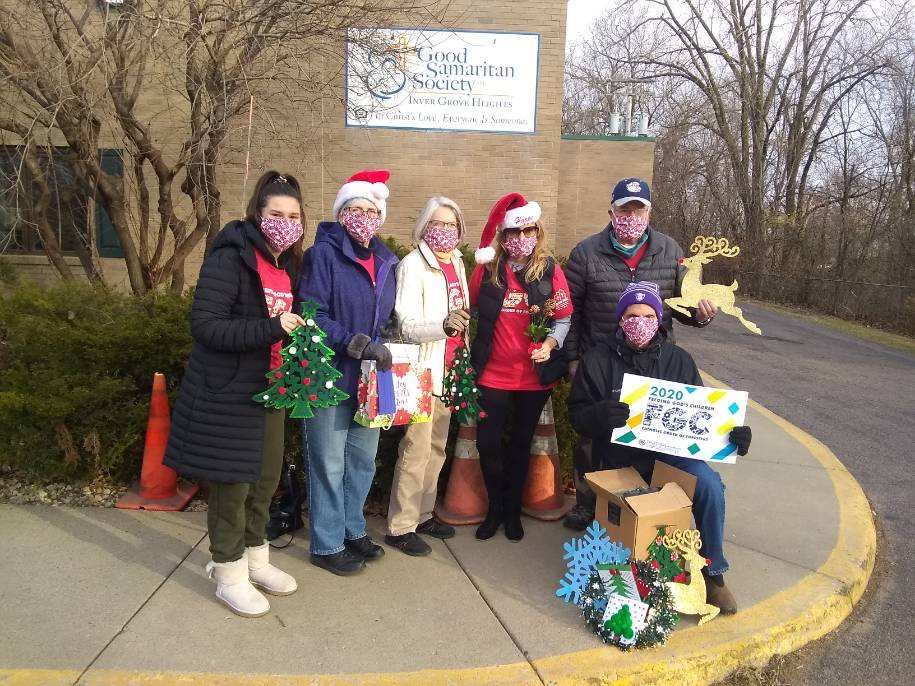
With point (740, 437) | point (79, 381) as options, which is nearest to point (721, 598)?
point (740, 437)

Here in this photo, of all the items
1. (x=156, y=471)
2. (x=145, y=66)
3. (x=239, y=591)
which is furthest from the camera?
(x=145, y=66)

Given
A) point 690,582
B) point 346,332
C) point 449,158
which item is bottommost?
point 690,582

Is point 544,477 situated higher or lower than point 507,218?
lower

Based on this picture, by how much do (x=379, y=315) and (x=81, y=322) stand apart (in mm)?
2240

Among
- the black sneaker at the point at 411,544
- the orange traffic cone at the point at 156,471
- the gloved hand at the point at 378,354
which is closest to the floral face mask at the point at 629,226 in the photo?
the gloved hand at the point at 378,354

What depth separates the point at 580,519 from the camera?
429 centimetres

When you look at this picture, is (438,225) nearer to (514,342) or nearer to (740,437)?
(514,342)

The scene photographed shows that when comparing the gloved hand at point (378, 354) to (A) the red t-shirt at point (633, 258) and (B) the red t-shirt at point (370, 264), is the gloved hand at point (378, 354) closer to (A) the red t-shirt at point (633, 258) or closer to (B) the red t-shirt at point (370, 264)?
(B) the red t-shirt at point (370, 264)

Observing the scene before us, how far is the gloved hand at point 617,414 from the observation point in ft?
11.2

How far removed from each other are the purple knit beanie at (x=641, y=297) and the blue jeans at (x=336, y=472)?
145 cm

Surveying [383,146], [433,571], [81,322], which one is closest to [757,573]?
[433,571]

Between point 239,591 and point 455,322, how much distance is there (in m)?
1.62

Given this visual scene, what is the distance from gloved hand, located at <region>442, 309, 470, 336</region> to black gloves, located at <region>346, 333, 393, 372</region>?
0.39 m

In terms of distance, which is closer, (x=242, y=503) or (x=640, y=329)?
(x=242, y=503)
